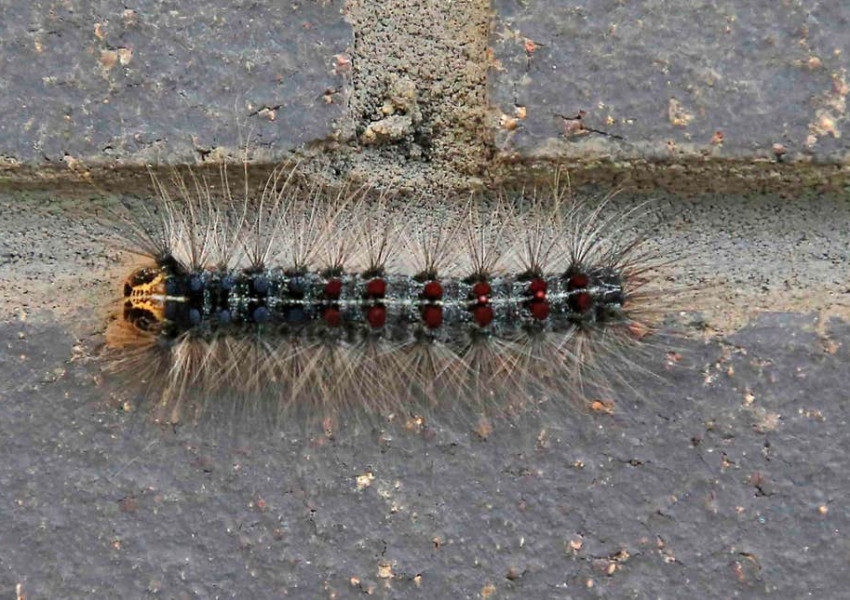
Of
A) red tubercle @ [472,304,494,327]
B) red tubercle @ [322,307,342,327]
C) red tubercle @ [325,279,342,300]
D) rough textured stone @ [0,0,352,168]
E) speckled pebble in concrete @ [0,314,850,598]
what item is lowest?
speckled pebble in concrete @ [0,314,850,598]

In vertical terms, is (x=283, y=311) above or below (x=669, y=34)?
below

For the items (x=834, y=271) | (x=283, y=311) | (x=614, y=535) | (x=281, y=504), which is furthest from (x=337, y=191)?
(x=834, y=271)

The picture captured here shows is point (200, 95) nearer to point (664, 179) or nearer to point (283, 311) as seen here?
point (283, 311)

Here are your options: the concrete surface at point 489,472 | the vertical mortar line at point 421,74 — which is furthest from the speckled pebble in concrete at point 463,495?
the vertical mortar line at point 421,74

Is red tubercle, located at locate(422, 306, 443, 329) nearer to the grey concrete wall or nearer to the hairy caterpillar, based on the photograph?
the hairy caterpillar

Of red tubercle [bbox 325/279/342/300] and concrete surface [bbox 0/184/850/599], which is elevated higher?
red tubercle [bbox 325/279/342/300]

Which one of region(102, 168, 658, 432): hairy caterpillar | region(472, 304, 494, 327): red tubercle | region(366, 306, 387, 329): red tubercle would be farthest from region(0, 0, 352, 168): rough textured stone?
region(472, 304, 494, 327): red tubercle
